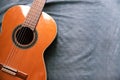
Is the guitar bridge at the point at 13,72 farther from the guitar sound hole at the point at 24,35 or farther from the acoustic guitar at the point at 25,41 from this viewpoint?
the guitar sound hole at the point at 24,35

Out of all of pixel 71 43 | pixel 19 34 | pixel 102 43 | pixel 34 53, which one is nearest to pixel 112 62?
pixel 102 43

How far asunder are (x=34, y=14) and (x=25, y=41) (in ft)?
0.47

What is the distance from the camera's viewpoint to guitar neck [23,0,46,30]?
1166 mm

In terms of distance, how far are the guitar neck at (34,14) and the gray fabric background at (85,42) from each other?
0.34 feet

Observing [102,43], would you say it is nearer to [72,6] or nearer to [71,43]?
[71,43]

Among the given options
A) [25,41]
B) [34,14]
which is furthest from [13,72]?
[34,14]

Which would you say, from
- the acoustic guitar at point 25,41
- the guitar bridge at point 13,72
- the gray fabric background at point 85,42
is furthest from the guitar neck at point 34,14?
the guitar bridge at point 13,72

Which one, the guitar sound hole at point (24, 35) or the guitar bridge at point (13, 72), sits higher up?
the guitar sound hole at point (24, 35)

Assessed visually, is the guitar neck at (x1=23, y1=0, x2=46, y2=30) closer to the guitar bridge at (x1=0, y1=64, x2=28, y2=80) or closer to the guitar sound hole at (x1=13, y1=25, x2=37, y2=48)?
the guitar sound hole at (x1=13, y1=25, x2=37, y2=48)

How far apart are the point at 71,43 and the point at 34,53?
20 cm

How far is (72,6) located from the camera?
1.28 m

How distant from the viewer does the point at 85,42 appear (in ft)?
3.91

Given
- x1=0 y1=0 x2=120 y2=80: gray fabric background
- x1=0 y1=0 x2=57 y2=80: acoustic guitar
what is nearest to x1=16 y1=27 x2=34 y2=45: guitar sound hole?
x1=0 y1=0 x2=57 y2=80: acoustic guitar

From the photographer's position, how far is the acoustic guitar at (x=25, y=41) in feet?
3.69
